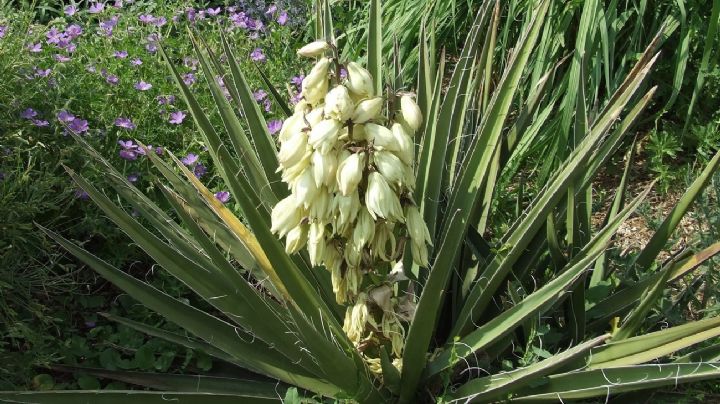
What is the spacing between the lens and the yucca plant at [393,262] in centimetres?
193

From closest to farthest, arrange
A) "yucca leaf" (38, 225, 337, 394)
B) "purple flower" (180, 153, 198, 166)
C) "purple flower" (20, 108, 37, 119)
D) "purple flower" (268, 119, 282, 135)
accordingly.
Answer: "yucca leaf" (38, 225, 337, 394) < "purple flower" (20, 108, 37, 119) < "purple flower" (180, 153, 198, 166) < "purple flower" (268, 119, 282, 135)

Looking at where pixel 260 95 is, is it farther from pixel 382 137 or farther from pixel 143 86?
pixel 382 137

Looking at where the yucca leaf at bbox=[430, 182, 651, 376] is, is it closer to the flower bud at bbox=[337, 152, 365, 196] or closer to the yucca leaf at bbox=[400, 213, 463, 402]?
the yucca leaf at bbox=[400, 213, 463, 402]

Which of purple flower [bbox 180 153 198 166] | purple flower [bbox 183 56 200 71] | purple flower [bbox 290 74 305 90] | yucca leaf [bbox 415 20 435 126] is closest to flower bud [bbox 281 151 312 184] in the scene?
yucca leaf [bbox 415 20 435 126]

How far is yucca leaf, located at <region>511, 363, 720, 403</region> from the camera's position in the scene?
196 cm

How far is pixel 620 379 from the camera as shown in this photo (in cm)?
201

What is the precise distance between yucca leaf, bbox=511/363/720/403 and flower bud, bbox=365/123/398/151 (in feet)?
2.37

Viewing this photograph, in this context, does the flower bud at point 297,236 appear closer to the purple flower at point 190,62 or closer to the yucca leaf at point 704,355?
the yucca leaf at point 704,355

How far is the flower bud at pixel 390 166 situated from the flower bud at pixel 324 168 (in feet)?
0.31

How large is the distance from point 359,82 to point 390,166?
20cm

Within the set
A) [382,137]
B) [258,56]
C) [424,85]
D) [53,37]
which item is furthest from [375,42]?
[53,37]

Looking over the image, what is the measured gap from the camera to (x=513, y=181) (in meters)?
3.90

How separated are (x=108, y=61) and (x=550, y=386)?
242 cm

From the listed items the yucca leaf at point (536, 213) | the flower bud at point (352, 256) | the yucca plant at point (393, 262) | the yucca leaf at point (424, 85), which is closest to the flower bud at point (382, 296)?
the yucca plant at point (393, 262)
